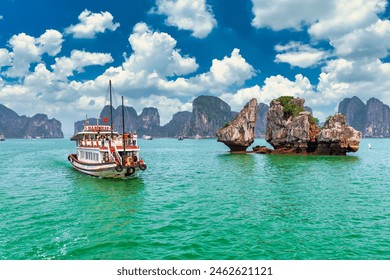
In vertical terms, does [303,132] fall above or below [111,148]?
above

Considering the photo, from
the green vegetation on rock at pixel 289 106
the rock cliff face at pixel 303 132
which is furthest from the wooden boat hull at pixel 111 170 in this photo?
the green vegetation on rock at pixel 289 106

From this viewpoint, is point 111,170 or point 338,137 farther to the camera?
point 338,137

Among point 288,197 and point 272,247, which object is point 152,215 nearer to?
point 272,247

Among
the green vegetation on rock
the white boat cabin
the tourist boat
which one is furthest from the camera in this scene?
the green vegetation on rock

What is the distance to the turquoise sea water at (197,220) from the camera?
14.4m

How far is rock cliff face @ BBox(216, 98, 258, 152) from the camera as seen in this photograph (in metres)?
79.3

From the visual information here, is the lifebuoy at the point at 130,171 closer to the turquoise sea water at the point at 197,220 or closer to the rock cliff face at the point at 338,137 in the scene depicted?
the turquoise sea water at the point at 197,220

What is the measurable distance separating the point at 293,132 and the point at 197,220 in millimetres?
56954

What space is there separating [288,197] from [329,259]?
40.2ft

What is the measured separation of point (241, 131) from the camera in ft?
261

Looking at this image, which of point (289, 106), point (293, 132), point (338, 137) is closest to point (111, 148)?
point (293, 132)

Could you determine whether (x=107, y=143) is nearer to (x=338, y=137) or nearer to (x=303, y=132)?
(x=303, y=132)

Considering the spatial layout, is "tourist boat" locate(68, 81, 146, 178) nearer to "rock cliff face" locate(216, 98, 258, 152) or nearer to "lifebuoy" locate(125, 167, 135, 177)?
"lifebuoy" locate(125, 167, 135, 177)

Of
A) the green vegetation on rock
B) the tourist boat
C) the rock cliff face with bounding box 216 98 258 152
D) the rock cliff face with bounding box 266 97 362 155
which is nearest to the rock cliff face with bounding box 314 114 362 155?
the rock cliff face with bounding box 266 97 362 155
